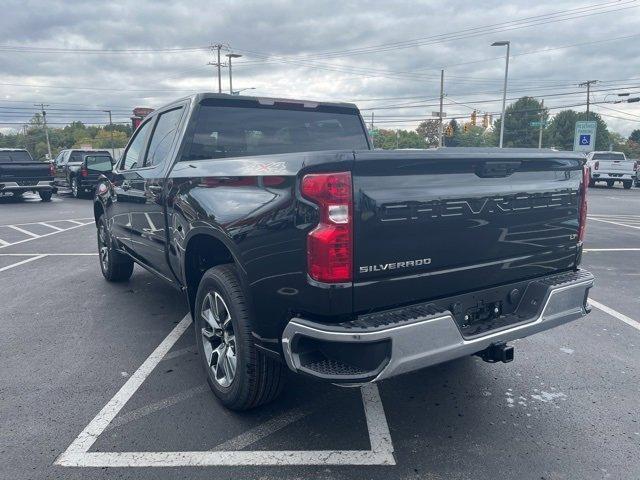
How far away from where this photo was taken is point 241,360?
2.91m

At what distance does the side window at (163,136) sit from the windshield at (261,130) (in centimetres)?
29

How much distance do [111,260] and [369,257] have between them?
15.5 feet

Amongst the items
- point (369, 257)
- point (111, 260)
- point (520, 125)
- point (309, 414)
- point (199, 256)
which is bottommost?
point (309, 414)

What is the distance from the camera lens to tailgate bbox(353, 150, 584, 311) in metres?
2.41

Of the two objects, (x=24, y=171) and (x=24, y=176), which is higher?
(x=24, y=171)

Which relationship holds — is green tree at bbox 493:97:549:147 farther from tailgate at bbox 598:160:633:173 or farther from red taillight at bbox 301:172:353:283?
red taillight at bbox 301:172:353:283

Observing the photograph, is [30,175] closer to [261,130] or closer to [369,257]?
[261,130]

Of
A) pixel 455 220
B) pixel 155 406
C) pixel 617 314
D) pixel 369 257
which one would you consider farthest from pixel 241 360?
pixel 617 314

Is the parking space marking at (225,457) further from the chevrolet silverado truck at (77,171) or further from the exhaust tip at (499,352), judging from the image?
the chevrolet silverado truck at (77,171)

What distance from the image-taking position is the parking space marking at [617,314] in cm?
483

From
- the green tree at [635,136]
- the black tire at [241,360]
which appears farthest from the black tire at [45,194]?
the green tree at [635,136]

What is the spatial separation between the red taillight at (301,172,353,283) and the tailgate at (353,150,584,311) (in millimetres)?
46

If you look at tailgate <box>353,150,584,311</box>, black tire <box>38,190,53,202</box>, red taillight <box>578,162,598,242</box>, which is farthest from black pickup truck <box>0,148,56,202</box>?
red taillight <box>578,162,598,242</box>

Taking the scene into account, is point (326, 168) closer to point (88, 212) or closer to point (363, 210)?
point (363, 210)
